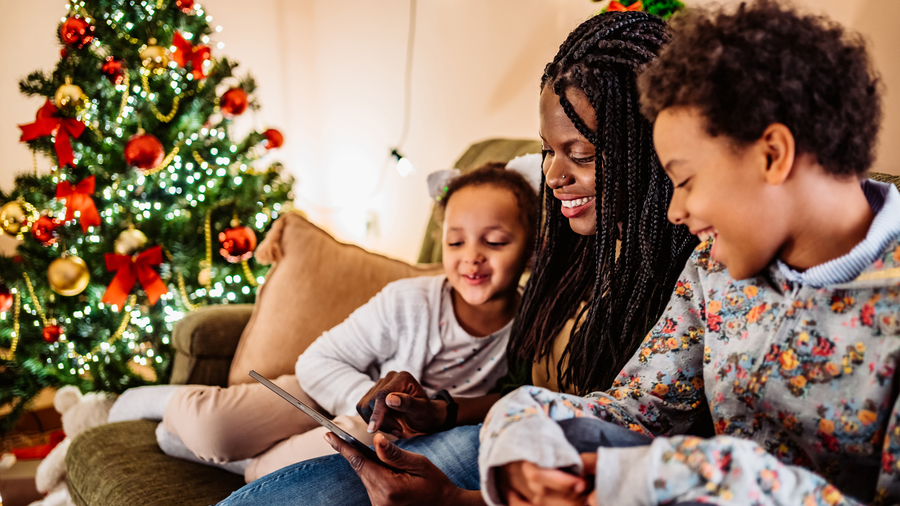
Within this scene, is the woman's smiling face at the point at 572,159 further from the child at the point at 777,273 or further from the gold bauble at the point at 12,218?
the gold bauble at the point at 12,218

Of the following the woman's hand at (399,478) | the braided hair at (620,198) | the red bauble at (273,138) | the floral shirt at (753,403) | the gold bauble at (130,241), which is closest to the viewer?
the floral shirt at (753,403)

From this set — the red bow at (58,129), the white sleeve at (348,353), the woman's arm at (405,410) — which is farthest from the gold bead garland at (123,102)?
the woman's arm at (405,410)

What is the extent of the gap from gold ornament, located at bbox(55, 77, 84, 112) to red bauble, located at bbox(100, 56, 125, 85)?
95mm

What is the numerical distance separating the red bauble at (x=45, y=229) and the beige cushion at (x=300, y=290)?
76cm

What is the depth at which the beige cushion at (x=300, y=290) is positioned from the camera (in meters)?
1.40

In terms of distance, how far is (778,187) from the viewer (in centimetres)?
56

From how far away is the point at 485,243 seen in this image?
1.20 meters

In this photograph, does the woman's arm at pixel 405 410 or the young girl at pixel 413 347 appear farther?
the young girl at pixel 413 347

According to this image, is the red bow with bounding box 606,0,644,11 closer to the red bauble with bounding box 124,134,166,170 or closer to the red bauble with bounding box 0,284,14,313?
the red bauble with bounding box 124,134,166,170

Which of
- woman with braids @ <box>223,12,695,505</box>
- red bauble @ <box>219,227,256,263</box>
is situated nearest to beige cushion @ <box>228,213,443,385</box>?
red bauble @ <box>219,227,256,263</box>

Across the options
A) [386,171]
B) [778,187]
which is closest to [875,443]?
[778,187]

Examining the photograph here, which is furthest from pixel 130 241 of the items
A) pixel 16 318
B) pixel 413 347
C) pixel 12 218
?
pixel 413 347

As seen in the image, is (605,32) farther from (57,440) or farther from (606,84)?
(57,440)

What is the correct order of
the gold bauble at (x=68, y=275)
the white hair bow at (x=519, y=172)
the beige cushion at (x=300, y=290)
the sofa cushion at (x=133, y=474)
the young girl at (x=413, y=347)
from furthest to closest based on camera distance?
the gold bauble at (x=68, y=275) → the beige cushion at (x=300, y=290) → the white hair bow at (x=519, y=172) → the young girl at (x=413, y=347) → the sofa cushion at (x=133, y=474)
